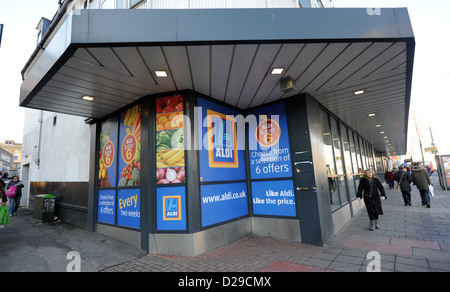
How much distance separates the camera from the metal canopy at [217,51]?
3.50m

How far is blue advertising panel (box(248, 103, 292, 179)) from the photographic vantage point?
6.09 m

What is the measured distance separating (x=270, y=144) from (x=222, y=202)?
207 cm

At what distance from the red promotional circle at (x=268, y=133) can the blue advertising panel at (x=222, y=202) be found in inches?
52.6

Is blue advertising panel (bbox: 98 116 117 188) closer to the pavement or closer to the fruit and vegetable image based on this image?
the pavement

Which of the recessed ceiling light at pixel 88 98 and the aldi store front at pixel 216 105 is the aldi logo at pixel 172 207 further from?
the recessed ceiling light at pixel 88 98

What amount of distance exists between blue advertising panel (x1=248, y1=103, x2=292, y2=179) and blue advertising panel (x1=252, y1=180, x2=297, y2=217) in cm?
24

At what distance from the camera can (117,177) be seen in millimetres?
6316

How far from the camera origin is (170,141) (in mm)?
5246

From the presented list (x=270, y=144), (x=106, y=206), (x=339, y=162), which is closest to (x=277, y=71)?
(x=270, y=144)

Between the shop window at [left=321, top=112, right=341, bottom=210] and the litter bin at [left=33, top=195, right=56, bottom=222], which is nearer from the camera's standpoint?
the shop window at [left=321, top=112, right=341, bottom=210]

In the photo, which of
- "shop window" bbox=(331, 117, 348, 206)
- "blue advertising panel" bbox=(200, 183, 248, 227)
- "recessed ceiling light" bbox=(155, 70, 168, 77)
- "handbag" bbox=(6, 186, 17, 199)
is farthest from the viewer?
"handbag" bbox=(6, 186, 17, 199)

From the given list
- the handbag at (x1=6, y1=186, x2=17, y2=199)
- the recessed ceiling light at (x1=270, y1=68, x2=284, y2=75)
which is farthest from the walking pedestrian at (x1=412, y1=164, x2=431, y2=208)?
the handbag at (x1=6, y1=186, x2=17, y2=199)
